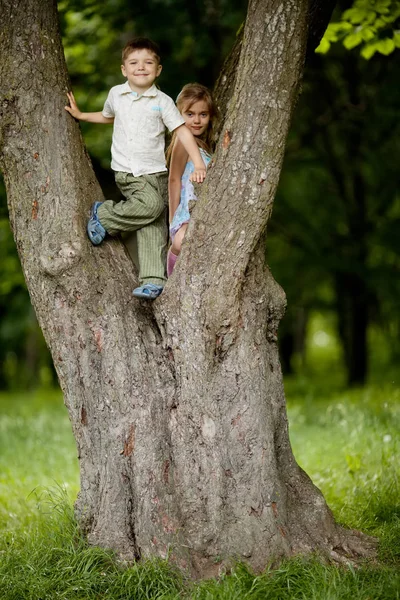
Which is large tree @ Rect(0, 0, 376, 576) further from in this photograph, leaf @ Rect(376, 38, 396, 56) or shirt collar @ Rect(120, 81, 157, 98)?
leaf @ Rect(376, 38, 396, 56)

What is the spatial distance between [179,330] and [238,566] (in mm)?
1377

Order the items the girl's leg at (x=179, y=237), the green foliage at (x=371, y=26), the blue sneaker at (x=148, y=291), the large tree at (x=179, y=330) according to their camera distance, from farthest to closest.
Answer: the green foliage at (x=371, y=26) → the girl's leg at (x=179, y=237) → the blue sneaker at (x=148, y=291) → the large tree at (x=179, y=330)

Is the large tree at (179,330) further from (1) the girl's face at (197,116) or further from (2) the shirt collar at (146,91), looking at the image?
(1) the girl's face at (197,116)

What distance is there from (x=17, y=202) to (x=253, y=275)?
60.2 inches

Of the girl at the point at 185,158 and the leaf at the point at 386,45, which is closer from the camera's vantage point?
the girl at the point at 185,158

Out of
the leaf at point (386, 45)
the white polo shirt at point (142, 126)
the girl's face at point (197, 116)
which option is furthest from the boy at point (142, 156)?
the leaf at point (386, 45)

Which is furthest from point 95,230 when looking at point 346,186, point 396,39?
point 346,186

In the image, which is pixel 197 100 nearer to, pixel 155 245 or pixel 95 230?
pixel 155 245

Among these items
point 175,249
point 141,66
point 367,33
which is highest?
point 367,33

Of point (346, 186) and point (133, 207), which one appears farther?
point (346, 186)

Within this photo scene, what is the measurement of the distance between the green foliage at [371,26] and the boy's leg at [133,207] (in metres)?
2.95

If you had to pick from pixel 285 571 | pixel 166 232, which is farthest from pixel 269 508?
pixel 166 232

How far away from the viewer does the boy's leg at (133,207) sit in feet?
14.0

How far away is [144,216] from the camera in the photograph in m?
4.36
